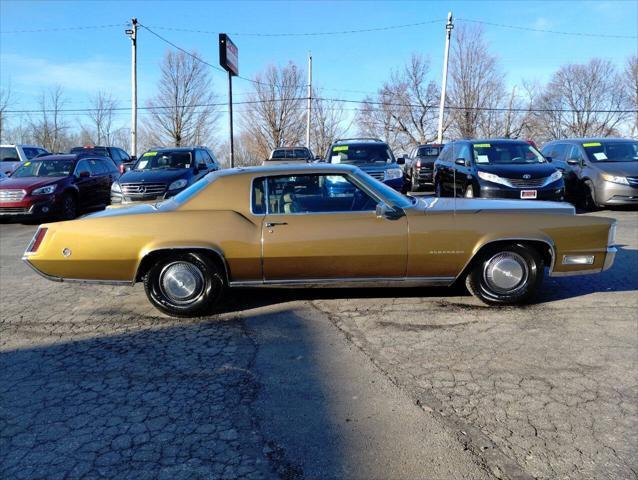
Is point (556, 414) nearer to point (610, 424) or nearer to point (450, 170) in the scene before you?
point (610, 424)

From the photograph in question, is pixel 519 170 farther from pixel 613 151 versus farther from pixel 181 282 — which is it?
pixel 181 282

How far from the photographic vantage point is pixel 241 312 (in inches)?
186

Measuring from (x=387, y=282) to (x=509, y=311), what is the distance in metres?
1.19

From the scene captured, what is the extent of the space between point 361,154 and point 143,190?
4986mm

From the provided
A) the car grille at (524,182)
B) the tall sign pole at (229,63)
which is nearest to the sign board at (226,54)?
the tall sign pole at (229,63)

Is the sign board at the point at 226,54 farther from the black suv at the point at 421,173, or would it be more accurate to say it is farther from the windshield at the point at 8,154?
the windshield at the point at 8,154

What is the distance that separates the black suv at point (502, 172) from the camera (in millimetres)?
9383

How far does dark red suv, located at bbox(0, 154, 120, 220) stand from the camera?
11086mm

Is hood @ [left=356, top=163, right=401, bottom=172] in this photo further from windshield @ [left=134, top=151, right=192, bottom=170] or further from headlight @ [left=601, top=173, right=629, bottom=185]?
headlight @ [left=601, top=173, right=629, bottom=185]

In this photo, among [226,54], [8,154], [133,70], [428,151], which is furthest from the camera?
[133,70]

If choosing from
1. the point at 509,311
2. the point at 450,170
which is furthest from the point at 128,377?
the point at 450,170

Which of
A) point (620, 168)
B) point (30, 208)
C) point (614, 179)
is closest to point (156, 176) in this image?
point (30, 208)

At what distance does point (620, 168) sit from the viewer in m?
10.6

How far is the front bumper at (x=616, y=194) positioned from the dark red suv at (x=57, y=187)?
12.5 m
